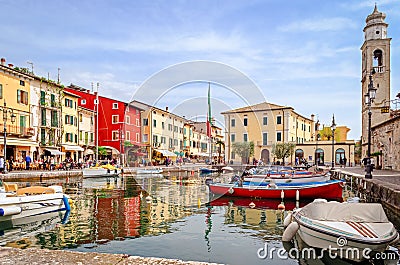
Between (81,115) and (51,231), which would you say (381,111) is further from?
(51,231)

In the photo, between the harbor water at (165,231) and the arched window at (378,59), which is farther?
the arched window at (378,59)

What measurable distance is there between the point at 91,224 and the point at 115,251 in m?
3.94

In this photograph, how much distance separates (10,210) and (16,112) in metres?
26.6

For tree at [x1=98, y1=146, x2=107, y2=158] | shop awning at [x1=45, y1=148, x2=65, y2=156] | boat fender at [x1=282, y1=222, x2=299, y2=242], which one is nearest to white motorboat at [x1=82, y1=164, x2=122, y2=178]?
shop awning at [x1=45, y1=148, x2=65, y2=156]

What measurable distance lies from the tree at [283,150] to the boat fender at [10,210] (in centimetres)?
4668

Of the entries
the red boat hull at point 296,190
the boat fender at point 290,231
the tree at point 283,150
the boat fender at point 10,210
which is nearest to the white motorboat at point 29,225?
the boat fender at point 10,210

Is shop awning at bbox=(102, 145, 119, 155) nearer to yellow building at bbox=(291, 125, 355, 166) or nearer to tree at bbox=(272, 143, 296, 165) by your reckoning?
tree at bbox=(272, 143, 296, 165)

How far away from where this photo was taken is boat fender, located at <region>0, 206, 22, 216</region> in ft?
44.5

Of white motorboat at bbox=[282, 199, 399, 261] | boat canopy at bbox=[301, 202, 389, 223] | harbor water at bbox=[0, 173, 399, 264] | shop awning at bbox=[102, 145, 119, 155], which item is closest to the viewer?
white motorboat at bbox=[282, 199, 399, 261]

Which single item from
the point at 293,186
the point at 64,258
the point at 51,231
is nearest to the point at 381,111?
the point at 293,186

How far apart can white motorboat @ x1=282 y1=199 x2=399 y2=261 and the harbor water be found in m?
0.60

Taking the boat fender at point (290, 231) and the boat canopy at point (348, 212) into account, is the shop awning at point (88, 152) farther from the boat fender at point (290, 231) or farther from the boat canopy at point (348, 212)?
the boat canopy at point (348, 212)

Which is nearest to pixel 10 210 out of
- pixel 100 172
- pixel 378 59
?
pixel 100 172

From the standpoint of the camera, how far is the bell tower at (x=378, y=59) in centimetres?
4619
